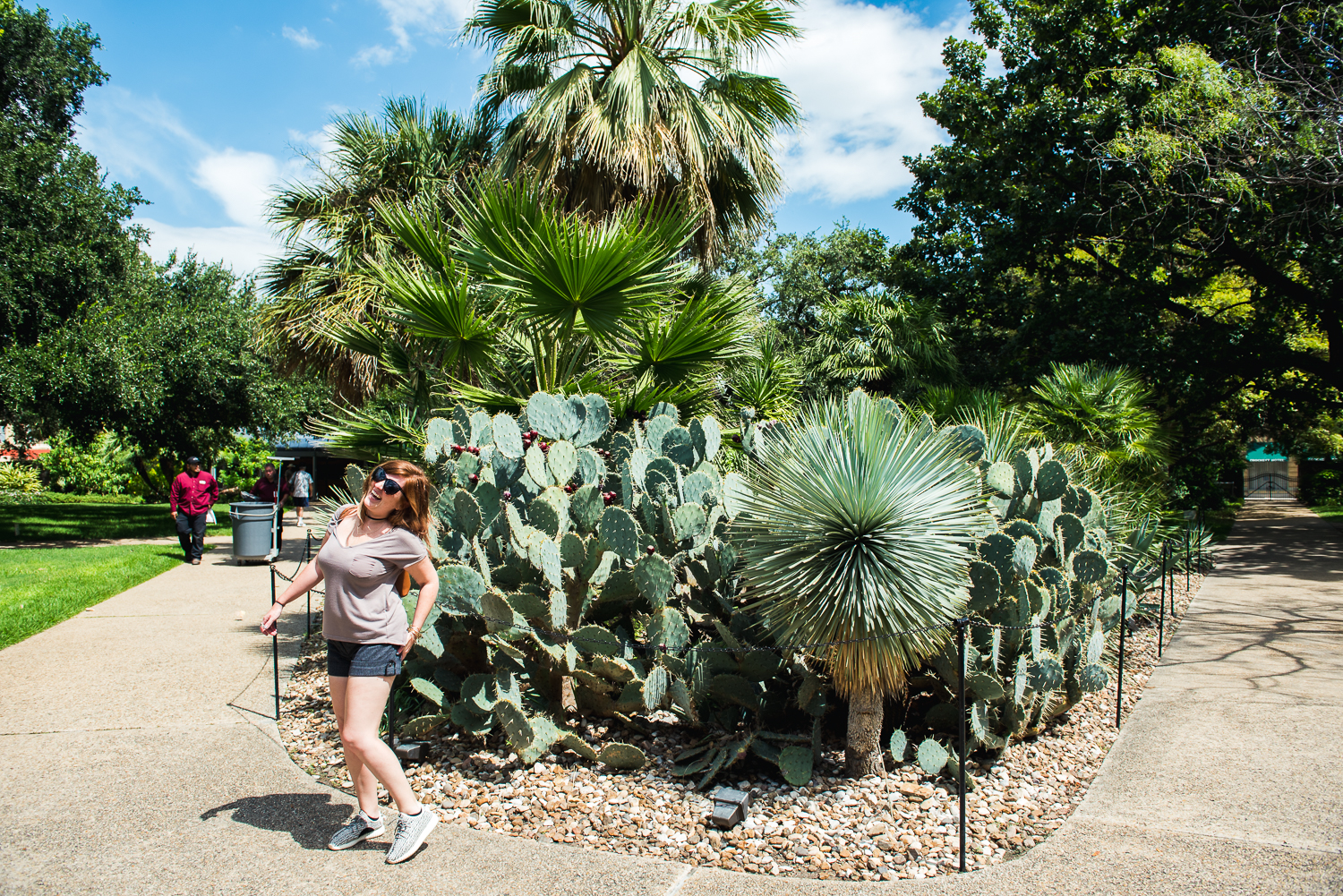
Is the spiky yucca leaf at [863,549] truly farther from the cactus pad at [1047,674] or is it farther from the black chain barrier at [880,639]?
→ the cactus pad at [1047,674]

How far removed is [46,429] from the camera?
1611 centimetres

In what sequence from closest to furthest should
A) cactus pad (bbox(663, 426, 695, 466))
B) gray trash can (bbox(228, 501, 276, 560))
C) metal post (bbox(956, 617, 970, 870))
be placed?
metal post (bbox(956, 617, 970, 870))
cactus pad (bbox(663, 426, 695, 466))
gray trash can (bbox(228, 501, 276, 560))

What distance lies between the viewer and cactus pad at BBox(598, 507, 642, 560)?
4.15 m

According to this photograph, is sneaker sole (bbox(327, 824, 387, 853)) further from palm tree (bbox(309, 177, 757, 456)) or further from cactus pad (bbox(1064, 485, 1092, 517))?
cactus pad (bbox(1064, 485, 1092, 517))

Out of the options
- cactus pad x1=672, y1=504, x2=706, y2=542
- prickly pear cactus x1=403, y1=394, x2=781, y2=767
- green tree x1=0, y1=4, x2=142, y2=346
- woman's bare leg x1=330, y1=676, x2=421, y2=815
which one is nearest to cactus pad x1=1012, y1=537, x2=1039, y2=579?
prickly pear cactus x1=403, y1=394, x2=781, y2=767

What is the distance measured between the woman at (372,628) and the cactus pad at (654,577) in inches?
42.2

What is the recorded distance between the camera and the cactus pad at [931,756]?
3.70m

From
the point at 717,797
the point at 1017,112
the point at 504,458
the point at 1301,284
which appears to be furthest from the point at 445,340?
the point at 1301,284

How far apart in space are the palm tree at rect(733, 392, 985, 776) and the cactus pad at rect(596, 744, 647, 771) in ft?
2.98

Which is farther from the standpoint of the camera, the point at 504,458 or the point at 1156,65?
the point at 1156,65

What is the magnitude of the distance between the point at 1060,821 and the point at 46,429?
1921cm

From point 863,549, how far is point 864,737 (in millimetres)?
1063

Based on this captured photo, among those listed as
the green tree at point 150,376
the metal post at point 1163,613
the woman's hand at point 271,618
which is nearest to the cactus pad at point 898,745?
the woman's hand at point 271,618

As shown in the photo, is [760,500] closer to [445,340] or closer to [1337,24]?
[445,340]
